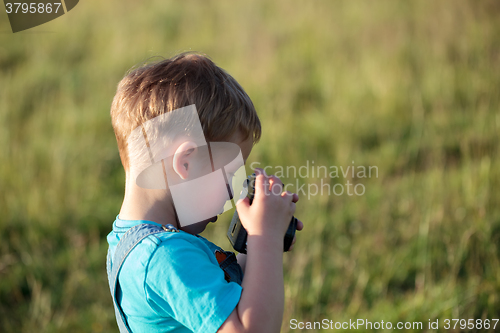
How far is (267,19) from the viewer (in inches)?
276

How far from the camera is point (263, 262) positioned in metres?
1.14

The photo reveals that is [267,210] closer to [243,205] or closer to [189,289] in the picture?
[243,205]

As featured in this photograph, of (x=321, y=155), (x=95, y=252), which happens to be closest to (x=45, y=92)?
(x=95, y=252)

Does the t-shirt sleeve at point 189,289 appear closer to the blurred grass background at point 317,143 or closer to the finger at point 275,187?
the finger at point 275,187

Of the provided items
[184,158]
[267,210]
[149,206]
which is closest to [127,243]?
[149,206]

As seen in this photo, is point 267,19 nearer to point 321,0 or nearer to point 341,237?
point 321,0

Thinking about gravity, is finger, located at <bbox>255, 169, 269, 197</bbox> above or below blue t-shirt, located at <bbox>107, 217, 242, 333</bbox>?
above

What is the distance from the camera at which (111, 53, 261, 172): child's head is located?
1280mm
